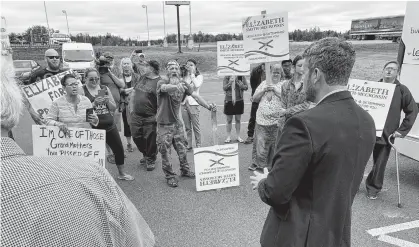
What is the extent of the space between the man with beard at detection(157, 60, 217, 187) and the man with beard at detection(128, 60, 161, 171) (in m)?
0.52

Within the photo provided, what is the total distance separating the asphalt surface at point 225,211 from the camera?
326 cm

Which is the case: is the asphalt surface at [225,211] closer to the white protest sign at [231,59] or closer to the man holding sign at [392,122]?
the man holding sign at [392,122]

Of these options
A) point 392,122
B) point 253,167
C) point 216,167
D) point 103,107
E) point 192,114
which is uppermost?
point 103,107

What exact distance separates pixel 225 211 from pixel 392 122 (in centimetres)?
248

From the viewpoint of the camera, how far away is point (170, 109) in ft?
14.8

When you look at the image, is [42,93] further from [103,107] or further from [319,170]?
[319,170]

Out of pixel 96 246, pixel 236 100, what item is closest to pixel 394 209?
pixel 236 100

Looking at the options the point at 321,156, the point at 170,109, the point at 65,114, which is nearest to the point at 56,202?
the point at 321,156

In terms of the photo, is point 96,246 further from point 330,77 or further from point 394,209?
point 394,209

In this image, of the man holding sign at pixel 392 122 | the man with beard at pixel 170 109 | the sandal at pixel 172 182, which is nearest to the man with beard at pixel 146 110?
the man with beard at pixel 170 109

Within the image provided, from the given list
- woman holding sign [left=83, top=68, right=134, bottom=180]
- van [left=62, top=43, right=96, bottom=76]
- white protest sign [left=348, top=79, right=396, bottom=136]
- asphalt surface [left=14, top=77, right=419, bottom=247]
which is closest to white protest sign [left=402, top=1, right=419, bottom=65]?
white protest sign [left=348, top=79, right=396, bottom=136]

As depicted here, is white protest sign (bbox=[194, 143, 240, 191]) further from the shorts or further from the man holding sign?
the shorts

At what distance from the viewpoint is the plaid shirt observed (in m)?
0.84

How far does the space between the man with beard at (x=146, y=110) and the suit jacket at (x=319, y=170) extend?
3704 mm
